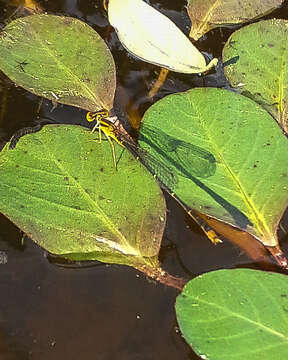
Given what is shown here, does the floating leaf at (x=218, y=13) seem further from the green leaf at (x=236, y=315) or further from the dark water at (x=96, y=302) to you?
the green leaf at (x=236, y=315)

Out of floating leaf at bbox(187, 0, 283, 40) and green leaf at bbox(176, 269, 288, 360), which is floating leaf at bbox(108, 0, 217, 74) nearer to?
floating leaf at bbox(187, 0, 283, 40)

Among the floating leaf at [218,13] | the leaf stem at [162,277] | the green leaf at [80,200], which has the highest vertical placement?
the floating leaf at [218,13]

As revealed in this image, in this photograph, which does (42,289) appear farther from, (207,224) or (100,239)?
(207,224)

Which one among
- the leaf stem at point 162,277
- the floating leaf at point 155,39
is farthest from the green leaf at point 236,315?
the floating leaf at point 155,39

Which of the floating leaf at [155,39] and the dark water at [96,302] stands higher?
the floating leaf at [155,39]

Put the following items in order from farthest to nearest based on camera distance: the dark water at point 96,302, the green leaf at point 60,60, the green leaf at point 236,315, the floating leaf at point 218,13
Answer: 1. the floating leaf at point 218,13
2. the green leaf at point 60,60
3. the dark water at point 96,302
4. the green leaf at point 236,315

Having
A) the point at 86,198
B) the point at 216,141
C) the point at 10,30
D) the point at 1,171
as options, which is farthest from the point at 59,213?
the point at 10,30

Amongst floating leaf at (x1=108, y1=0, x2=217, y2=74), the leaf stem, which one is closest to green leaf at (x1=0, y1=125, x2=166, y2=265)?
the leaf stem
